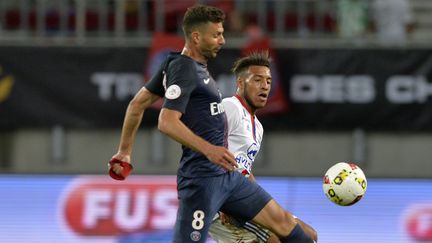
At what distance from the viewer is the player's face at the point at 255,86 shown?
7.89 m

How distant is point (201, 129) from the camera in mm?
7145

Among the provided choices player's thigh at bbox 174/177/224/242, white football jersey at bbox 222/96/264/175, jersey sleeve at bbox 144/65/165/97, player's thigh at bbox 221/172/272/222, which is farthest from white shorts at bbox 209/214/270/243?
jersey sleeve at bbox 144/65/165/97

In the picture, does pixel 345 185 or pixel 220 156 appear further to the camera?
pixel 345 185

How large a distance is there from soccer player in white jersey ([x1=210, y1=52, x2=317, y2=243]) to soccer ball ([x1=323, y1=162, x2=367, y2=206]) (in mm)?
311

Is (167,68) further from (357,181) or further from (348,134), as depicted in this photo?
(348,134)

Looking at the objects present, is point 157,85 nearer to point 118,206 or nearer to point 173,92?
point 173,92

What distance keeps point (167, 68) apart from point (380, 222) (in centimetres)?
385

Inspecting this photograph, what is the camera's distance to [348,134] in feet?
46.9

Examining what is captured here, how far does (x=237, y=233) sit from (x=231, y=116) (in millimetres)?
830

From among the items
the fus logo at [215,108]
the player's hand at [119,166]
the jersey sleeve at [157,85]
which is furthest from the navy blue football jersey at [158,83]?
the player's hand at [119,166]

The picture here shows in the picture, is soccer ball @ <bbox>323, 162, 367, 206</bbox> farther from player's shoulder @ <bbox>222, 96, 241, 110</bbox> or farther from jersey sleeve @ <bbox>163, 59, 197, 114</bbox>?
jersey sleeve @ <bbox>163, 59, 197, 114</bbox>

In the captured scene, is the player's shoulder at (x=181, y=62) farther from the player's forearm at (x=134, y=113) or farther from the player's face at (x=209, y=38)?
the player's forearm at (x=134, y=113)

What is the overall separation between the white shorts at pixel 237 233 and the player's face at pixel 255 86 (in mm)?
857

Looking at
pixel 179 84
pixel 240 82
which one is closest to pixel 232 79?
pixel 240 82
